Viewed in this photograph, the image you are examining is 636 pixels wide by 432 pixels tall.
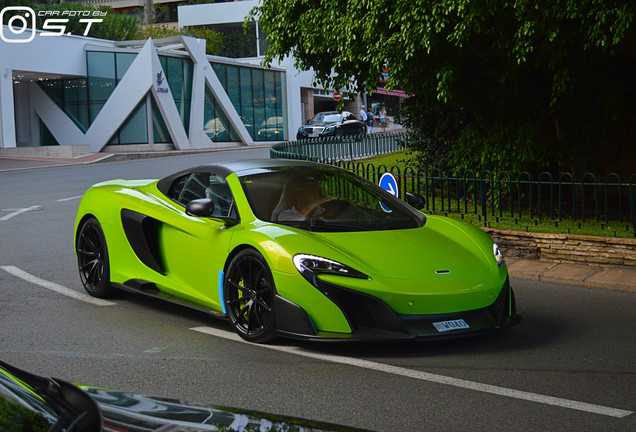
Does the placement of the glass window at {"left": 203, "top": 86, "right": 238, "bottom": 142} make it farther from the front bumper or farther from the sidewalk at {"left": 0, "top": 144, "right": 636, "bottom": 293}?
the front bumper

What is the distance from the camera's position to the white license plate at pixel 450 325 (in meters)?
5.71

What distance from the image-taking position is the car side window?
22.4ft

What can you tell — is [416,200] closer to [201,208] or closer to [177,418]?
[201,208]

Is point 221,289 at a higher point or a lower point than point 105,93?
lower

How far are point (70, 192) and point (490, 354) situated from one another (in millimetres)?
16054

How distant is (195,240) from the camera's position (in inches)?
270

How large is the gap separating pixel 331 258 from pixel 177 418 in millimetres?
3690

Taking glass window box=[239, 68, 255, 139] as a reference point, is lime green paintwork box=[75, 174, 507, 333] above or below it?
below

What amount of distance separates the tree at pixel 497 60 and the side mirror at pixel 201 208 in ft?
15.0

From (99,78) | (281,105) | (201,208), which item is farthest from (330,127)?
(201,208)

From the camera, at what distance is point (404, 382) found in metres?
5.23

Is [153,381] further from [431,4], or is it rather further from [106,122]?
[106,122]

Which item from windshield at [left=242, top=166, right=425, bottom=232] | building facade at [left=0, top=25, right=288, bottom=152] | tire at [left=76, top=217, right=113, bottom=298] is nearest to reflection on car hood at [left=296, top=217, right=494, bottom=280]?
windshield at [left=242, top=166, right=425, bottom=232]

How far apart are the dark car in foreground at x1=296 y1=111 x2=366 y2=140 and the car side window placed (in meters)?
35.8
